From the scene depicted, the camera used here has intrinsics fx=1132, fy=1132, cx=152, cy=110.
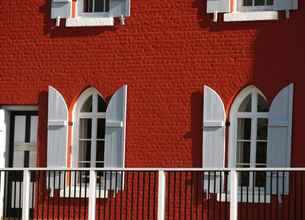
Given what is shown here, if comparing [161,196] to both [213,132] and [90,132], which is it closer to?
[213,132]

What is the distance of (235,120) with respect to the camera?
20.0 metres

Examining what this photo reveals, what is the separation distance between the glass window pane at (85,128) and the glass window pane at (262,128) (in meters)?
3.20

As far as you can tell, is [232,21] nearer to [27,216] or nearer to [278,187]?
[278,187]

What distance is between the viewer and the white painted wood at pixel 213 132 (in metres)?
19.8

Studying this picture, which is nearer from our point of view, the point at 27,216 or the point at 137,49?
the point at 27,216

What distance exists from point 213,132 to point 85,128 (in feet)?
8.54

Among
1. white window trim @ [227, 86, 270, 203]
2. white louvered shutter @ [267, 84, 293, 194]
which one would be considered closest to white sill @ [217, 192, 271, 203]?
white window trim @ [227, 86, 270, 203]

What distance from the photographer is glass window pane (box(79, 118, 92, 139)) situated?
21.0 metres

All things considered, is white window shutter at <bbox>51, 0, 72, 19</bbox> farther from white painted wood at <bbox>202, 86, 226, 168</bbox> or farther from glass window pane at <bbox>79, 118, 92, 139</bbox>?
white painted wood at <bbox>202, 86, 226, 168</bbox>

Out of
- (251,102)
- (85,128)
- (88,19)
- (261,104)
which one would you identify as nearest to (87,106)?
(85,128)

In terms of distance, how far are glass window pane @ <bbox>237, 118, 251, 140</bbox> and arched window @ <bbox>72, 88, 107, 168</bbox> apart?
2.57 meters

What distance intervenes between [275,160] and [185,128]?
176cm

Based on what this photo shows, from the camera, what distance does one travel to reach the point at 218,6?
2006 centimetres

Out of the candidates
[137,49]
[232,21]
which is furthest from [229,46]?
[137,49]
